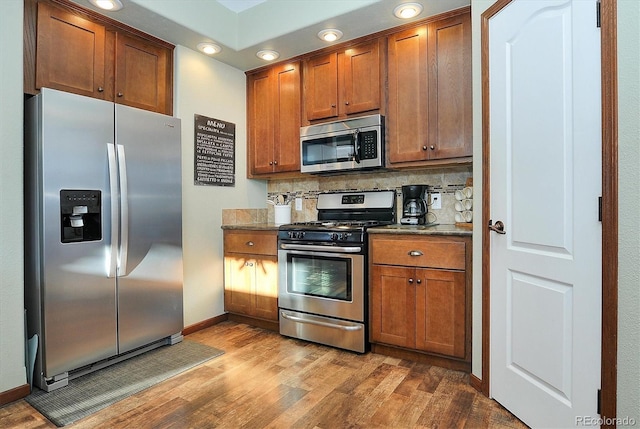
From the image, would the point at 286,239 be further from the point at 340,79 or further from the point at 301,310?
the point at 340,79

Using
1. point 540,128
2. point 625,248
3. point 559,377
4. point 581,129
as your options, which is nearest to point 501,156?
point 540,128

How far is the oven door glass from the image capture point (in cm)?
268

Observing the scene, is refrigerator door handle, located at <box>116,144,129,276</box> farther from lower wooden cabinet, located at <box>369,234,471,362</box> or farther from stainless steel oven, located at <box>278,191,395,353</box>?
lower wooden cabinet, located at <box>369,234,471,362</box>

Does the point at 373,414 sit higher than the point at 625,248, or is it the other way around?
the point at 625,248

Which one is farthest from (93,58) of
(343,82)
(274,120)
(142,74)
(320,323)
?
(320,323)

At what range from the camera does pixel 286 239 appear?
296 centimetres

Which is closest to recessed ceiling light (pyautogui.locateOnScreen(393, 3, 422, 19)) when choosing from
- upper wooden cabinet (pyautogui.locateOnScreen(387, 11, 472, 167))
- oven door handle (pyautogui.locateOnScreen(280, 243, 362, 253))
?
upper wooden cabinet (pyautogui.locateOnScreen(387, 11, 472, 167))

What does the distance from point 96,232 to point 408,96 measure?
238cm

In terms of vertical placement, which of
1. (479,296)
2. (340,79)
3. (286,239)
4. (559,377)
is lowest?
(559,377)

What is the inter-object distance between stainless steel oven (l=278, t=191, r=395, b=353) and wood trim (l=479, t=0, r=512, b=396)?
2.71 ft

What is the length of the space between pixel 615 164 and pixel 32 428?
9.12ft

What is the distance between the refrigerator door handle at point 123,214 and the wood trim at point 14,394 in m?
0.77

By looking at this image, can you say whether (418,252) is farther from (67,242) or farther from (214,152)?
(67,242)

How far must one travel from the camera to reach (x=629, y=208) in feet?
4.19
